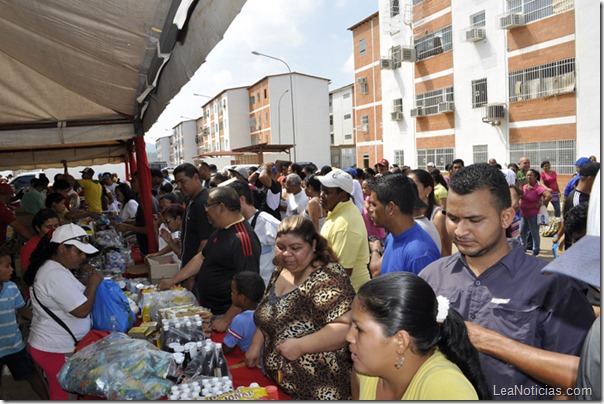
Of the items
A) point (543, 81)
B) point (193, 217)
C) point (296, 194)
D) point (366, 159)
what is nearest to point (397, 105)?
point (366, 159)

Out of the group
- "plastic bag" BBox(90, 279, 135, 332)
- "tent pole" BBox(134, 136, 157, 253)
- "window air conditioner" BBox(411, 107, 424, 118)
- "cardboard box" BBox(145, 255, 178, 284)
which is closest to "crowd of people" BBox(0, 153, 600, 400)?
"plastic bag" BBox(90, 279, 135, 332)

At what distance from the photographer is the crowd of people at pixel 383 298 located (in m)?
1.55

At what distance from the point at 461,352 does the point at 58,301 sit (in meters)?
2.77

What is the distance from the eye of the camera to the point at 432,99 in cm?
2447

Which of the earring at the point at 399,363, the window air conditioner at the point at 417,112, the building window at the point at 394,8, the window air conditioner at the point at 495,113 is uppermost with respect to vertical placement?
the building window at the point at 394,8

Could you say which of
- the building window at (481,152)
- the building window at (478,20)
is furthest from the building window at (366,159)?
the building window at (478,20)

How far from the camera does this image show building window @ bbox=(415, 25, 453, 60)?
2321 centimetres

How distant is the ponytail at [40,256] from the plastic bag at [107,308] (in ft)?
1.38

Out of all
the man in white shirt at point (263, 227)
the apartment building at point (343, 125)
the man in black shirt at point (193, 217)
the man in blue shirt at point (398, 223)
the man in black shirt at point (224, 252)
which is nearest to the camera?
the man in blue shirt at point (398, 223)

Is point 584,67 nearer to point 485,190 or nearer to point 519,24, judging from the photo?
point 519,24

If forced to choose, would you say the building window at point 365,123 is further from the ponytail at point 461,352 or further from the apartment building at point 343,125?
the ponytail at point 461,352

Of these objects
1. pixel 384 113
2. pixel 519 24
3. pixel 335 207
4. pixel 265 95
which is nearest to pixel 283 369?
pixel 335 207

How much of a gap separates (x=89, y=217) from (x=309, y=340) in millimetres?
6304

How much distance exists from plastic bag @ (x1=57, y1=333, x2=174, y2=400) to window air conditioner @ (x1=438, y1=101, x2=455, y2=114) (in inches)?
892
